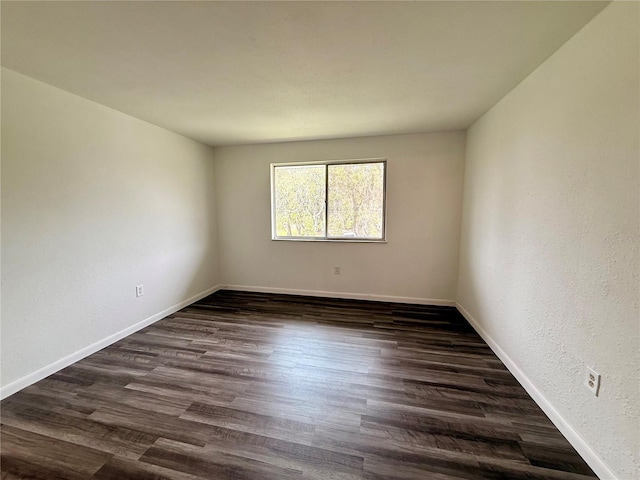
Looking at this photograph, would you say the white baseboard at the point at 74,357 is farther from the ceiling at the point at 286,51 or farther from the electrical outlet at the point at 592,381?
the electrical outlet at the point at 592,381

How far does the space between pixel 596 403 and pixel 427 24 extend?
6.79 feet

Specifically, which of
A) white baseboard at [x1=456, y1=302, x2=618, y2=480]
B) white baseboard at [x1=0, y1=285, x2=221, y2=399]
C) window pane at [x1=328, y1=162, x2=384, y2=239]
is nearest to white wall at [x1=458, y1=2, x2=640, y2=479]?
white baseboard at [x1=456, y1=302, x2=618, y2=480]

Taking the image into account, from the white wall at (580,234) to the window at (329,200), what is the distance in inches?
61.8

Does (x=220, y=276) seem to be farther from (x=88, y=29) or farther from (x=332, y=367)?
(x=88, y=29)

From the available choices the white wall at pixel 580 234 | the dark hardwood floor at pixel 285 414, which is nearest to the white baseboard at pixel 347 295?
the dark hardwood floor at pixel 285 414

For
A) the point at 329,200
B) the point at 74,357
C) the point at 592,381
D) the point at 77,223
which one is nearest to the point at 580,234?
the point at 592,381

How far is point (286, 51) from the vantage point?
1.59 meters

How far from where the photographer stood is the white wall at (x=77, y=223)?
183 cm

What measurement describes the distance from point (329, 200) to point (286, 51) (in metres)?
2.23

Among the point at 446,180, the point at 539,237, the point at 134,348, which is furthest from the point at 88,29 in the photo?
the point at 446,180

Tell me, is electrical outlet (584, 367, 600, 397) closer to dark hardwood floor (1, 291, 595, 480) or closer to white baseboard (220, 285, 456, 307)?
dark hardwood floor (1, 291, 595, 480)

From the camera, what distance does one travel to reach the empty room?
49.9 inches

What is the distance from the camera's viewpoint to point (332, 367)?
6.98 feet

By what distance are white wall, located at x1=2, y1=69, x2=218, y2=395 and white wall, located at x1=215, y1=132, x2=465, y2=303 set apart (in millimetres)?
880
